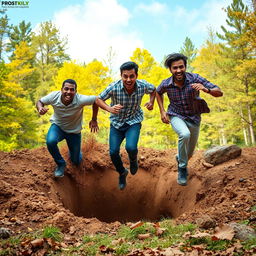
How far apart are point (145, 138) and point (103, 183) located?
31.8 ft

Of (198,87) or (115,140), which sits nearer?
(198,87)

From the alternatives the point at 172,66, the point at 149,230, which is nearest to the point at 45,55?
the point at 172,66

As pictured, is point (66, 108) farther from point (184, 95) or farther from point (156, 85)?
point (156, 85)

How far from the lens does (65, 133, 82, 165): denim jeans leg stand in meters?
6.14

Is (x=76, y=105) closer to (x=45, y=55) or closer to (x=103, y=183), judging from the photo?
(x=103, y=183)

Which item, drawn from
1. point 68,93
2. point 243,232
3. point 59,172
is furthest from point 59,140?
point 243,232

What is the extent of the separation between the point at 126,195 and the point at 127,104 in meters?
3.82

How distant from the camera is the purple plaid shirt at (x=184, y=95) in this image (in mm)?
5160

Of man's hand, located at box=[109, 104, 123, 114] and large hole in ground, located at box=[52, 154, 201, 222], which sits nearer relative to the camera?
man's hand, located at box=[109, 104, 123, 114]

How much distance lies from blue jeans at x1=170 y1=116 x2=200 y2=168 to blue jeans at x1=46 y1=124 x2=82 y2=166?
2.38m

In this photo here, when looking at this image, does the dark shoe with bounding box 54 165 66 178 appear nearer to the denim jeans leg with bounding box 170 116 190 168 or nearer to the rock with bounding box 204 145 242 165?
the denim jeans leg with bounding box 170 116 190 168

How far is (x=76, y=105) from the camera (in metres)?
5.60

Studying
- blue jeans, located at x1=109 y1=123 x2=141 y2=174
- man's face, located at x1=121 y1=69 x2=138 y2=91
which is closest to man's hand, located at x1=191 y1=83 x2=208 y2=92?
man's face, located at x1=121 y1=69 x2=138 y2=91

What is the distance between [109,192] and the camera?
311 inches
